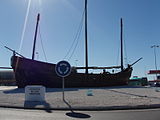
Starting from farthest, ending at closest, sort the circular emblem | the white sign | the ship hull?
the ship hull, the white sign, the circular emblem

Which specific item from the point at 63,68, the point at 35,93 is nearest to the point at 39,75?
the point at 35,93

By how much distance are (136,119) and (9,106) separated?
5.95m

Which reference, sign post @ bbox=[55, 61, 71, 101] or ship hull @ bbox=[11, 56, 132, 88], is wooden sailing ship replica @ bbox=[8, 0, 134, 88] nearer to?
ship hull @ bbox=[11, 56, 132, 88]

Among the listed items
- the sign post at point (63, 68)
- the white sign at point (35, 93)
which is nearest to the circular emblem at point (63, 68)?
the sign post at point (63, 68)

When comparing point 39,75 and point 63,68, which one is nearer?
point 63,68

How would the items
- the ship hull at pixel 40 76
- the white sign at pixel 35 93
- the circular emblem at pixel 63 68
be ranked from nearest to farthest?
1. the circular emblem at pixel 63 68
2. the white sign at pixel 35 93
3. the ship hull at pixel 40 76

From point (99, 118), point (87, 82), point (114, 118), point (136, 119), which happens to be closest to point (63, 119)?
point (99, 118)

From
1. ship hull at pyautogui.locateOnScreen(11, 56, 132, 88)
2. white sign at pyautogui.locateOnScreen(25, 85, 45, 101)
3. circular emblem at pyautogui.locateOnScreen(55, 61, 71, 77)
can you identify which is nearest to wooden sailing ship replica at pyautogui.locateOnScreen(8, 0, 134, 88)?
ship hull at pyautogui.locateOnScreen(11, 56, 132, 88)

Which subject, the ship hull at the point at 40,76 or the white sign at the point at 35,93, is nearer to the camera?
the white sign at the point at 35,93

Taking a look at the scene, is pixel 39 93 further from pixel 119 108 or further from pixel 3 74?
pixel 3 74

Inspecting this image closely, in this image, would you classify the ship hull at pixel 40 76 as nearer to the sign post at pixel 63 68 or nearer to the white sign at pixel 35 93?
the white sign at pixel 35 93

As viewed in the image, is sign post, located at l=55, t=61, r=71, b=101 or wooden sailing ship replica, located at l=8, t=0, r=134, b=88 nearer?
sign post, located at l=55, t=61, r=71, b=101

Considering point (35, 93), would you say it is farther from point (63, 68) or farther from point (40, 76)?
point (40, 76)

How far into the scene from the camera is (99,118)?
22.6 feet
